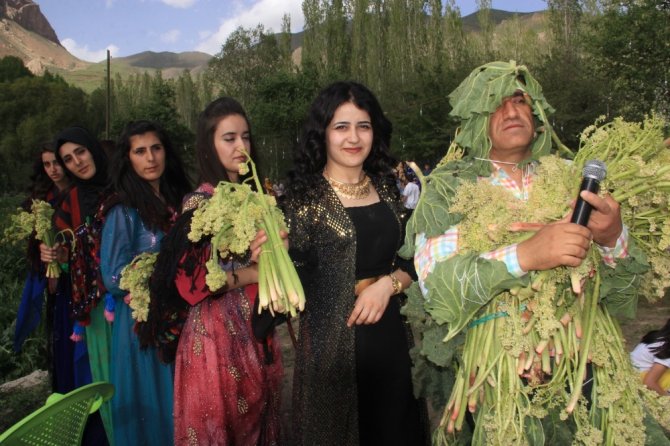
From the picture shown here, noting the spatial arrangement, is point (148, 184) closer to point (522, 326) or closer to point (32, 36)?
point (522, 326)

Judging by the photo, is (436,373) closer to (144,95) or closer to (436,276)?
(436,276)

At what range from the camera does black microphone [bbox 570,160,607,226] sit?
1.56 m

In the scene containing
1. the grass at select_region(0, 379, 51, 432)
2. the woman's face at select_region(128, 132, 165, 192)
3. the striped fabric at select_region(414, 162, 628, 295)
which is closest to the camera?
the striped fabric at select_region(414, 162, 628, 295)

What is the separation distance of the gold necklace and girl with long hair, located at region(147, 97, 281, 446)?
47cm

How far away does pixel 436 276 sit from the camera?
175 cm

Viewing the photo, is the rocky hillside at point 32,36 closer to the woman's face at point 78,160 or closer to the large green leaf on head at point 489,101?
the woman's face at point 78,160

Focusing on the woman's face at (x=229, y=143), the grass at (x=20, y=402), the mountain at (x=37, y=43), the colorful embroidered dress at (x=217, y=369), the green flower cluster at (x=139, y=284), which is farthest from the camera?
the mountain at (x=37, y=43)

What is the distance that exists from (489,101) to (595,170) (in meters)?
0.57

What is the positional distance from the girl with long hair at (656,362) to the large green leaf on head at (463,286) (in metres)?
1.54

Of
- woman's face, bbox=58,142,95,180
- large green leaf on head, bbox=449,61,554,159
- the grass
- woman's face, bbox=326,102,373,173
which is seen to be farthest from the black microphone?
the grass

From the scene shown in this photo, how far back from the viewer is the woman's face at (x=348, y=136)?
2359 millimetres

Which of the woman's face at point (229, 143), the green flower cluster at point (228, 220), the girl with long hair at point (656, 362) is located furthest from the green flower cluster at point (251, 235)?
the girl with long hair at point (656, 362)

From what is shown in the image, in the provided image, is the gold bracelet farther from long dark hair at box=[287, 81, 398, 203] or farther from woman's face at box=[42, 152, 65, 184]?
woman's face at box=[42, 152, 65, 184]

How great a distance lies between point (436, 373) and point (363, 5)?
34830 millimetres
